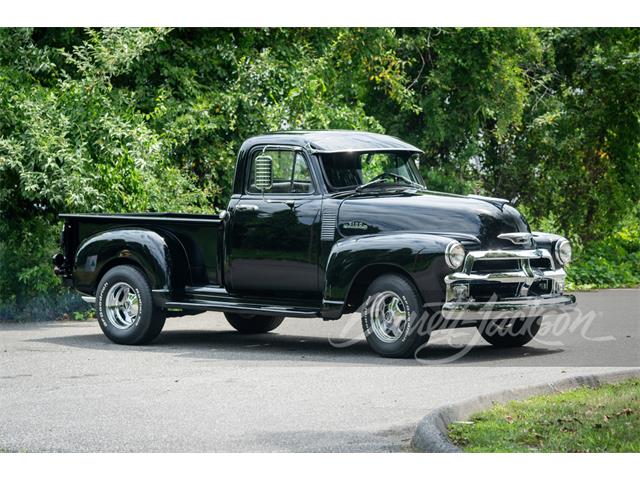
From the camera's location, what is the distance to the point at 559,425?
27.5 ft

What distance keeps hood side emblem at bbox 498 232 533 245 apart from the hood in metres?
0.04

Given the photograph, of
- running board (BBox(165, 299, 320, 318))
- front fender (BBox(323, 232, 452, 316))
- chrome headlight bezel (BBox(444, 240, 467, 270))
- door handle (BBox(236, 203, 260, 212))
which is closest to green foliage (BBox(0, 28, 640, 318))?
running board (BBox(165, 299, 320, 318))

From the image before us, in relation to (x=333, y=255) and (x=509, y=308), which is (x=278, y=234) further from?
(x=509, y=308)

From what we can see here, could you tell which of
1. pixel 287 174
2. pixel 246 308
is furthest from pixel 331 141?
pixel 246 308

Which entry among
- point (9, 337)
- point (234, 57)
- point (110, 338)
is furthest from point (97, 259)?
point (234, 57)

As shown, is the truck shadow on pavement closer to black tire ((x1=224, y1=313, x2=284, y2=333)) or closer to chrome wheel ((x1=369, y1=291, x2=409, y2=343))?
black tire ((x1=224, y1=313, x2=284, y2=333))

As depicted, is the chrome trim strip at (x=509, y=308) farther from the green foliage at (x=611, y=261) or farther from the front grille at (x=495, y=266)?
the green foliage at (x=611, y=261)

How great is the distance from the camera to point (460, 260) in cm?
1224

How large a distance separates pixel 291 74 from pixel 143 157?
12.7ft

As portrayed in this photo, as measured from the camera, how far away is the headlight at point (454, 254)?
480 inches

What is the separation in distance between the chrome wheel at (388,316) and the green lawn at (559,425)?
2.90 meters

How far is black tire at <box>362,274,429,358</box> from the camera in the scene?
487 inches

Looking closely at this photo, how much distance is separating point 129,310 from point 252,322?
73.4 inches

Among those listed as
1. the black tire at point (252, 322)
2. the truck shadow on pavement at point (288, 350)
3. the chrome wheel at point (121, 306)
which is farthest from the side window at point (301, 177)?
the black tire at point (252, 322)
